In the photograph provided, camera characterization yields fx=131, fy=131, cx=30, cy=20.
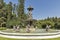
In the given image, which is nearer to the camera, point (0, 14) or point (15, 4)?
point (0, 14)

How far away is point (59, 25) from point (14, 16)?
16.8 meters

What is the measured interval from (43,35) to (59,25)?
25.6m

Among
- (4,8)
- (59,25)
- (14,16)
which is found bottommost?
(59,25)

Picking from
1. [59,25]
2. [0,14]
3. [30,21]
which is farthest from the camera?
[0,14]

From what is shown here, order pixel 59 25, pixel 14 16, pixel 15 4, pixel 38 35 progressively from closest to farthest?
pixel 38 35, pixel 59 25, pixel 14 16, pixel 15 4

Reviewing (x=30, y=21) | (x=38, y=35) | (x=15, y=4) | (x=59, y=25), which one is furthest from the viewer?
(x=15, y=4)

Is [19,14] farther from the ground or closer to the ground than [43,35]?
farther from the ground

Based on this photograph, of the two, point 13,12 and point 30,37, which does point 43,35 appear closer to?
point 30,37

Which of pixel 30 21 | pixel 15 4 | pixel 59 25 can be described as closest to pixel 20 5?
pixel 15 4

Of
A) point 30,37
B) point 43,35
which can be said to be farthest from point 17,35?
point 43,35

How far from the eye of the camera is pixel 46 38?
14.4 metres

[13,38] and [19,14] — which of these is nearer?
[13,38]

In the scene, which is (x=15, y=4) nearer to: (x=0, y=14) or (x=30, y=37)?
(x=0, y=14)

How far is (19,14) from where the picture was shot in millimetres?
48375
